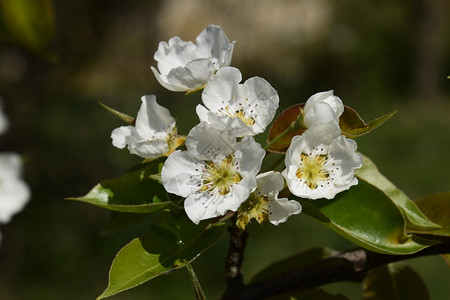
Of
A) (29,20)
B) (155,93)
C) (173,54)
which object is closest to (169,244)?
(173,54)

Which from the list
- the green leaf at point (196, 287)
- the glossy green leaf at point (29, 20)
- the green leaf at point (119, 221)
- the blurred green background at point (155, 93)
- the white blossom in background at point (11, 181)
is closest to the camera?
A: the green leaf at point (196, 287)

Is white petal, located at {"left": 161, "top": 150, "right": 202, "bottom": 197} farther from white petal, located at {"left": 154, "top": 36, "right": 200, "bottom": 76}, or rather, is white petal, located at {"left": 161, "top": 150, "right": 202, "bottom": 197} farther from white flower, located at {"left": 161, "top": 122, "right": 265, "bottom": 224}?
white petal, located at {"left": 154, "top": 36, "right": 200, "bottom": 76}

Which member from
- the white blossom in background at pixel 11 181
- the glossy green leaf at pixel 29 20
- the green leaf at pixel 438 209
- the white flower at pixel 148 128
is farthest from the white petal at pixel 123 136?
the white blossom in background at pixel 11 181

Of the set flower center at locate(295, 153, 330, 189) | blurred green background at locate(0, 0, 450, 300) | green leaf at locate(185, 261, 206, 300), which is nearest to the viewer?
green leaf at locate(185, 261, 206, 300)

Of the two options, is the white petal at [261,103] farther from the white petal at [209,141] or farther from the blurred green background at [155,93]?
the blurred green background at [155,93]

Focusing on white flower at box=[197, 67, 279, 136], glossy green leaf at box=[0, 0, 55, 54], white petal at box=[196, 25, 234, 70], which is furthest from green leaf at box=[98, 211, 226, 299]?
glossy green leaf at box=[0, 0, 55, 54]

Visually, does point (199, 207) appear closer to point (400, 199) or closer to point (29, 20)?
point (400, 199)

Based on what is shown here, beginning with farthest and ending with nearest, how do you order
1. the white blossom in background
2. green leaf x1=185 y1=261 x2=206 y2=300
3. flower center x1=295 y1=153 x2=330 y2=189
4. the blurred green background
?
the blurred green background < the white blossom in background < flower center x1=295 y1=153 x2=330 y2=189 < green leaf x1=185 y1=261 x2=206 y2=300
